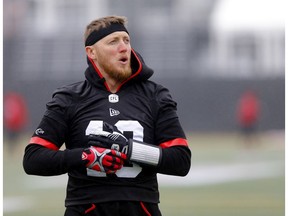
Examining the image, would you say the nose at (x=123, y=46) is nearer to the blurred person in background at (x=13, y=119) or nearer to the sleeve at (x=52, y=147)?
the sleeve at (x=52, y=147)

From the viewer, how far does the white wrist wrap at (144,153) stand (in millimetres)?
3926

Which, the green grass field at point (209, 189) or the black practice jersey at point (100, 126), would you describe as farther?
the green grass field at point (209, 189)

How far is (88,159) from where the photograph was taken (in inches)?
154

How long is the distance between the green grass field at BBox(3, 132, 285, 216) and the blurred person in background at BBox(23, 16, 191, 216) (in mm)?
4672

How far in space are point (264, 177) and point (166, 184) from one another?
66.8 inches

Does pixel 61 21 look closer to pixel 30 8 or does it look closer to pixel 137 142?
pixel 30 8

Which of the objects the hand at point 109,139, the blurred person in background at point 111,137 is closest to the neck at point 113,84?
the blurred person in background at point 111,137

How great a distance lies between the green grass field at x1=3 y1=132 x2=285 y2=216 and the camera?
30.0ft

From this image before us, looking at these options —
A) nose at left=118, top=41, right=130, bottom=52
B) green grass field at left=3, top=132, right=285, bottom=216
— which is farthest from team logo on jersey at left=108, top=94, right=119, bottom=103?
green grass field at left=3, top=132, right=285, bottom=216

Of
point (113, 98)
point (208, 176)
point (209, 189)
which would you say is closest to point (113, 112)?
point (113, 98)

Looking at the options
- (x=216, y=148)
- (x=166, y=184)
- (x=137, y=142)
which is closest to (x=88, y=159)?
(x=137, y=142)

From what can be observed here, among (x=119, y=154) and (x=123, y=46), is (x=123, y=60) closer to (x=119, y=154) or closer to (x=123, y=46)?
(x=123, y=46)

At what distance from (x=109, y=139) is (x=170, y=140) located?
0.31 metres

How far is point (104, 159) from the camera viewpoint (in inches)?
153
